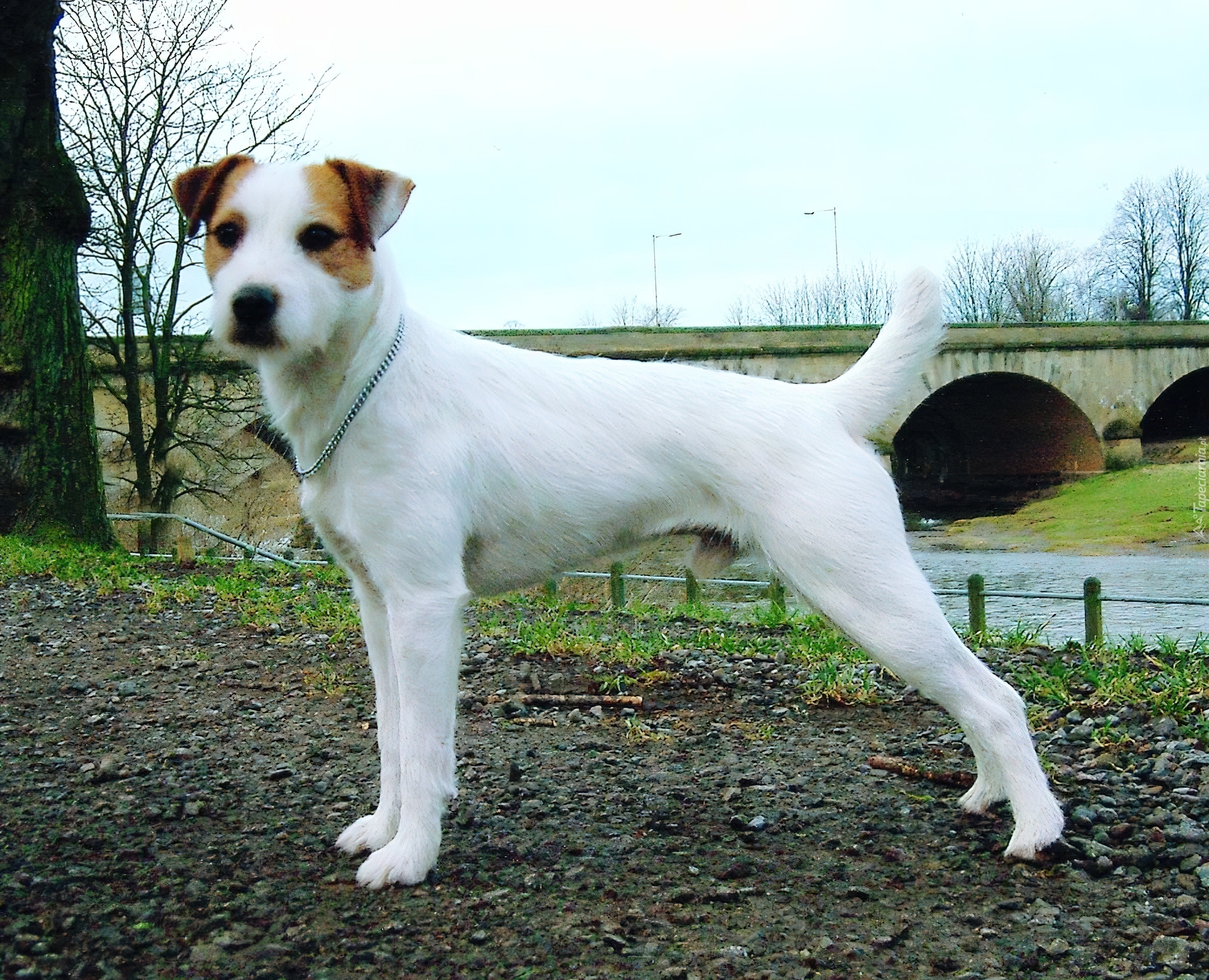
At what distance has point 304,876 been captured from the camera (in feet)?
9.91

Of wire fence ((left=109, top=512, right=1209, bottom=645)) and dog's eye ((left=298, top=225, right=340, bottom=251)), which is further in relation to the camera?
wire fence ((left=109, top=512, right=1209, bottom=645))

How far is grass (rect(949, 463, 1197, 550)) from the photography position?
50.4ft

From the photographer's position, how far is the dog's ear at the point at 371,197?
2.74m

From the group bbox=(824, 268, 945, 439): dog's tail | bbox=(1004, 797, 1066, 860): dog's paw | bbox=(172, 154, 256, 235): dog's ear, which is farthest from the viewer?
bbox=(824, 268, 945, 439): dog's tail

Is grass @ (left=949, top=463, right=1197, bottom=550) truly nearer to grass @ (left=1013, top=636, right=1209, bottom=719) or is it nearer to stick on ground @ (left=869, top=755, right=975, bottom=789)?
grass @ (left=1013, top=636, right=1209, bottom=719)

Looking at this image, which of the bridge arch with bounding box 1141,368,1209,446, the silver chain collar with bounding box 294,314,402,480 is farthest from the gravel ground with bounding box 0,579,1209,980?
the bridge arch with bounding box 1141,368,1209,446

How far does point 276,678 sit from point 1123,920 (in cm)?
438

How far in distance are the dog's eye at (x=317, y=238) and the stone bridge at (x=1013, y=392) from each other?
20.3 meters

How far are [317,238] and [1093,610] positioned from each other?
6.68 meters

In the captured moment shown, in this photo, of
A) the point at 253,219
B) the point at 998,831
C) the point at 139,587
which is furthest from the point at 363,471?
the point at 139,587

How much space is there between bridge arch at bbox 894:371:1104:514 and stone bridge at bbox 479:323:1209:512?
1.6 inches

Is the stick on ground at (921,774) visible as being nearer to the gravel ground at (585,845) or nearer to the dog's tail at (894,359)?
the gravel ground at (585,845)

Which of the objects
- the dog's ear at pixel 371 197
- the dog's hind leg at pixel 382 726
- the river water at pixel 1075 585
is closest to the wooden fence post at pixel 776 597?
the river water at pixel 1075 585

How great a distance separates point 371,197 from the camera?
2.76 meters
